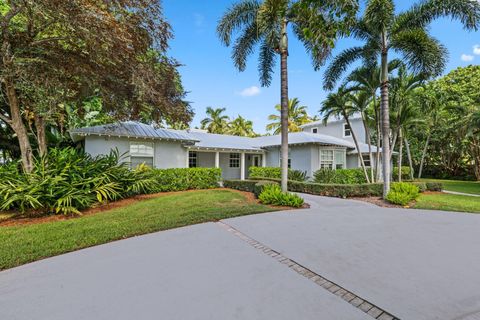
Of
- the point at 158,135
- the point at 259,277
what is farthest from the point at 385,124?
the point at 158,135

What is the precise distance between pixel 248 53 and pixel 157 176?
297 inches

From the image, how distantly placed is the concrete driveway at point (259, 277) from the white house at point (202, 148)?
8833 millimetres

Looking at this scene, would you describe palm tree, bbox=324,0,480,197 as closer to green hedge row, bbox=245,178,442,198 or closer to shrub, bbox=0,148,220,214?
green hedge row, bbox=245,178,442,198

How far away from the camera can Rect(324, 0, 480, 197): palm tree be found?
8766 millimetres

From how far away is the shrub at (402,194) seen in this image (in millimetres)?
9273

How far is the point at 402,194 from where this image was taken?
9.49 metres

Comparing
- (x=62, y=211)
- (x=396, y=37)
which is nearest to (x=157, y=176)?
(x=62, y=211)

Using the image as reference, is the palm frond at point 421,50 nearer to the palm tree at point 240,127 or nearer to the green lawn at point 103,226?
the green lawn at point 103,226

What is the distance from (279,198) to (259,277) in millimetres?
5539

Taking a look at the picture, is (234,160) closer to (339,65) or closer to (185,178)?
(185,178)

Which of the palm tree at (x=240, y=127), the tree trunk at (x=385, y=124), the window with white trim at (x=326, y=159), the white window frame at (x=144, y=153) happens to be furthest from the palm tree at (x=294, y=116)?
the tree trunk at (x=385, y=124)

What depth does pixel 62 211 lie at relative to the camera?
7.46m

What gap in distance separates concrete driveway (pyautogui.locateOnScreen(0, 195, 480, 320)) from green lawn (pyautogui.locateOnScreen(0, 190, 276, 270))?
45cm

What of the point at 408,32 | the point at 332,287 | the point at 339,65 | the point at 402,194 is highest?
the point at 408,32
